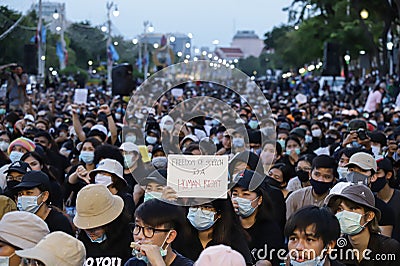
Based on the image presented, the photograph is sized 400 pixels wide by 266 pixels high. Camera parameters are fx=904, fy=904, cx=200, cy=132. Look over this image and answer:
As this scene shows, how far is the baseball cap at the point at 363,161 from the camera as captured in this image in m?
8.72

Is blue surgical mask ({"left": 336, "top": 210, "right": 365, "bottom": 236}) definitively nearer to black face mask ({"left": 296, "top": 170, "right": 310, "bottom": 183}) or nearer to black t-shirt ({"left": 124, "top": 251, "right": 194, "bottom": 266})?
black t-shirt ({"left": 124, "top": 251, "right": 194, "bottom": 266})

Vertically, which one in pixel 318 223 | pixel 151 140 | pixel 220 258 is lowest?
pixel 151 140

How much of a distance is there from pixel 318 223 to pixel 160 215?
1.02 metres

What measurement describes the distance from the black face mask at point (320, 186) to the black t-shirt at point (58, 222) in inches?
97.0

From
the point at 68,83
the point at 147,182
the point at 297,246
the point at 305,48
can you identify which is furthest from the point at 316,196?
the point at 305,48

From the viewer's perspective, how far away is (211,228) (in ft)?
21.8

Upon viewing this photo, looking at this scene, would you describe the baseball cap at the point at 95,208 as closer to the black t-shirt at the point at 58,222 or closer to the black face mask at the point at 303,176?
the black t-shirt at the point at 58,222

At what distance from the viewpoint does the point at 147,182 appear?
7.75 meters

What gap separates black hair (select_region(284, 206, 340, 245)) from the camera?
5785mm

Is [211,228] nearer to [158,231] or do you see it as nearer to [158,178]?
[158,231]

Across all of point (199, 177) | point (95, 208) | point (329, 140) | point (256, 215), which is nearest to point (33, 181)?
point (95, 208)

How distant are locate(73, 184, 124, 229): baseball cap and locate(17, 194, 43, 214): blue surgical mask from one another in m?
1.04
